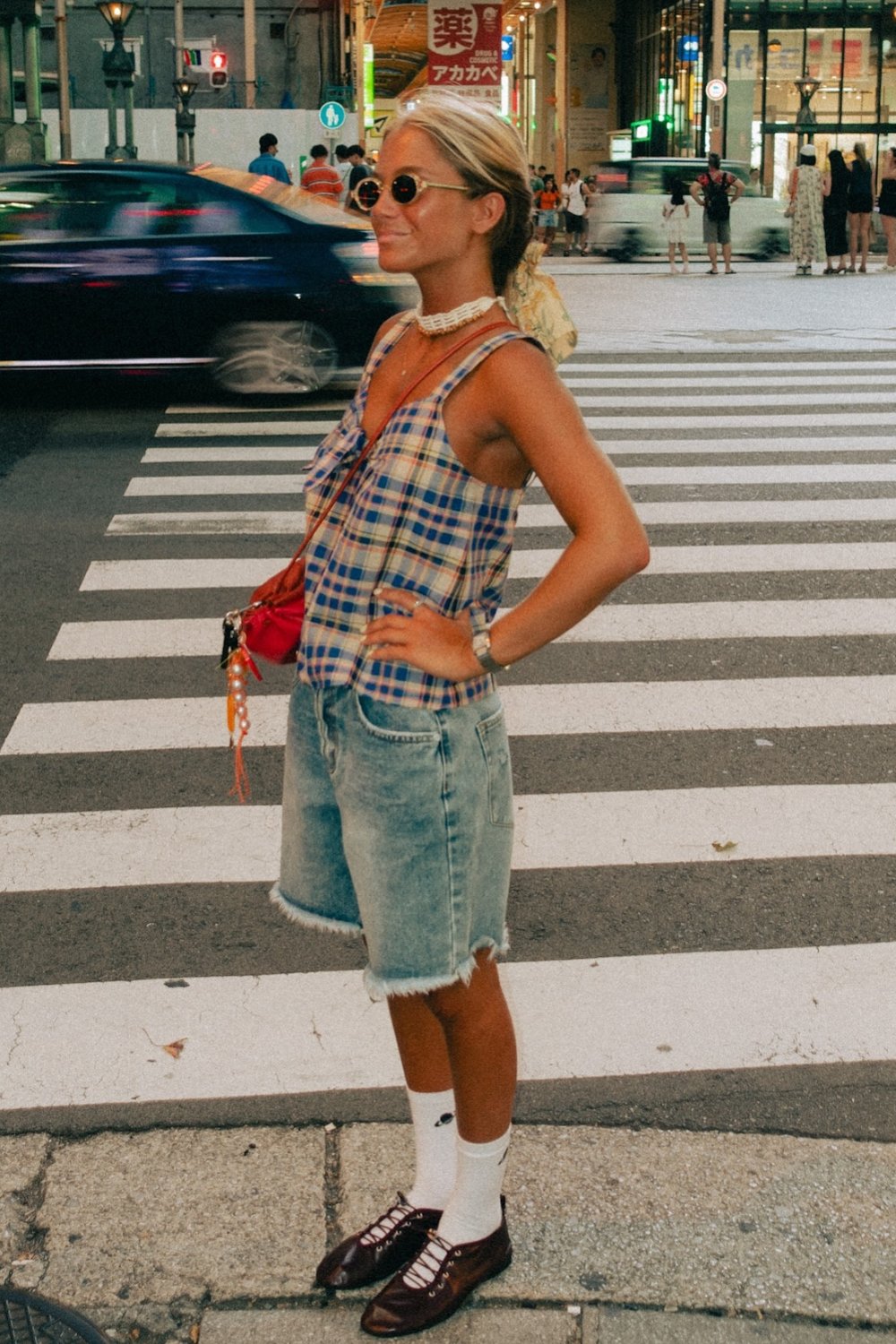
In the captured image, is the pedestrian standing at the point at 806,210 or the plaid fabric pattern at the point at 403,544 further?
the pedestrian standing at the point at 806,210

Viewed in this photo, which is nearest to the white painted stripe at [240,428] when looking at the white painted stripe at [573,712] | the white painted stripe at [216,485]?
the white painted stripe at [216,485]

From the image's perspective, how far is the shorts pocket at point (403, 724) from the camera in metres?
2.37

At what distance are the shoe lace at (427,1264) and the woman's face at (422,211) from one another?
151cm

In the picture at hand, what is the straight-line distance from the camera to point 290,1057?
3514 mm

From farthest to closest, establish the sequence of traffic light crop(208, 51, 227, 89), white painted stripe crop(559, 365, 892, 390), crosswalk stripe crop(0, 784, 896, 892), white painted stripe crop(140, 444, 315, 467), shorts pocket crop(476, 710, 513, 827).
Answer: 1. traffic light crop(208, 51, 227, 89)
2. white painted stripe crop(559, 365, 892, 390)
3. white painted stripe crop(140, 444, 315, 467)
4. crosswalk stripe crop(0, 784, 896, 892)
5. shorts pocket crop(476, 710, 513, 827)

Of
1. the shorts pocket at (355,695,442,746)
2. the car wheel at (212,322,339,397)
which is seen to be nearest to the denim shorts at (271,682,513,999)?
the shorts pocket at (355,695,442,746)

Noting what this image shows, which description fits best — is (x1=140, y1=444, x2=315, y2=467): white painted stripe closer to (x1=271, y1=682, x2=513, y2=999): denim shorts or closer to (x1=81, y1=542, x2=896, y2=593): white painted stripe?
(x1=81, y1=542, x2=896, y2=593): white painted stripe

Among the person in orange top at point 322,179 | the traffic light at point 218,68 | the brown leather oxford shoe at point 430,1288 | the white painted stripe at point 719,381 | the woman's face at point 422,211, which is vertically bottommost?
the brown leather oxford shoe at point 430,1288

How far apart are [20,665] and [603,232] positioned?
83.2 ft

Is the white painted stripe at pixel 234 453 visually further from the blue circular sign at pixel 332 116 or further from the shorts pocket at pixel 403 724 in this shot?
the blue circular sign at pixel 332 116

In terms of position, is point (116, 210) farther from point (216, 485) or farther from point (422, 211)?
point (422, 211)

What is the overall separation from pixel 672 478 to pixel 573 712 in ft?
13.6

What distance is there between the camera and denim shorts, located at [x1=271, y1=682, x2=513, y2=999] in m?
2.39

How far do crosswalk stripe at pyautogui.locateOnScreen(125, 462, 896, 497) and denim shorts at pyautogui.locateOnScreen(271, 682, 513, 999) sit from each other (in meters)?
6.87
